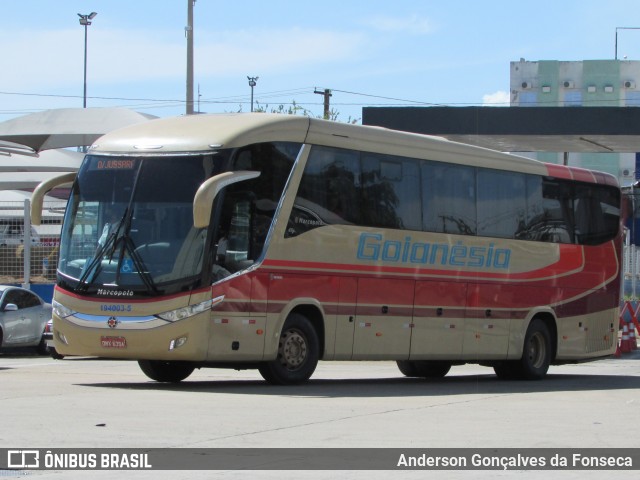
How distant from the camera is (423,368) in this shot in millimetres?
22016

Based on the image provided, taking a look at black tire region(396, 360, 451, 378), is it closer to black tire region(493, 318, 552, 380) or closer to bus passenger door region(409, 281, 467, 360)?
black tire region(493, 318, 552, 380)

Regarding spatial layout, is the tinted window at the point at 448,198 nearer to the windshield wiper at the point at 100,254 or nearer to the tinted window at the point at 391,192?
the tinted window at the point at 391,192

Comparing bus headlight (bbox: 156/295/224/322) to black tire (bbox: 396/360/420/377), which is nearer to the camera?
bus headlight (bbox: 156/295/224/322)

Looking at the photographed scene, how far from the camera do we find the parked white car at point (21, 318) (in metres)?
25.5

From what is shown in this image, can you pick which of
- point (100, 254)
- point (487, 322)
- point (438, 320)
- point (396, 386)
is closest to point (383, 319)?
point (396, 386)

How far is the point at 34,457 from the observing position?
387 inches

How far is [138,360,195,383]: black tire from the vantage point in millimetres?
18047

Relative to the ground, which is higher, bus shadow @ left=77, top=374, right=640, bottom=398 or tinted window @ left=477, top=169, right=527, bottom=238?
tinted window @ left=477, top=169, right=527, bottom=238

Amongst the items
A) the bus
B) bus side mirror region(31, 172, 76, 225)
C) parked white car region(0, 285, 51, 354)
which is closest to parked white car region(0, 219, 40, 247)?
parked white car region(0, 285, 51, 354)

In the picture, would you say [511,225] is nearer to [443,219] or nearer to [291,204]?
[443,219]

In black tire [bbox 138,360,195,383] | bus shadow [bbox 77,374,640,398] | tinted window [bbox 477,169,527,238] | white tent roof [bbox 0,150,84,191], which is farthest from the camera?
white tent roof [bbox 0,150,84,191]

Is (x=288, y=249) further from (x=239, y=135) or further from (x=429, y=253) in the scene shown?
(x=429, y=253)

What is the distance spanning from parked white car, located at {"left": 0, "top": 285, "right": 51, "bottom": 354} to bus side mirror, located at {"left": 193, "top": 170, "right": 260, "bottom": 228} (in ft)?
35.0

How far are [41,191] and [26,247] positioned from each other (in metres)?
13.5
